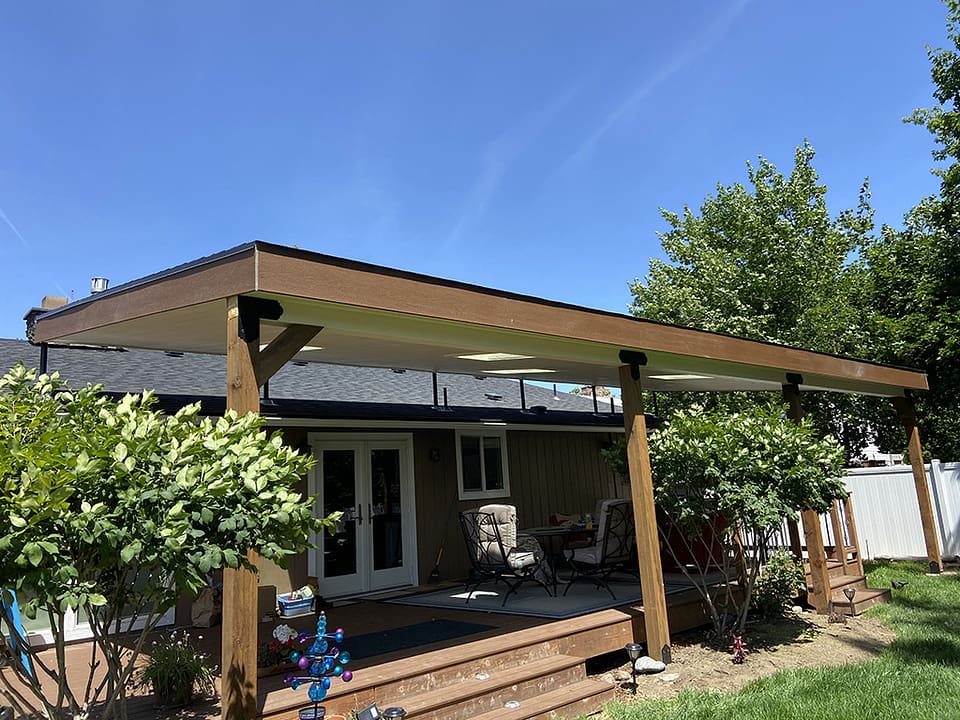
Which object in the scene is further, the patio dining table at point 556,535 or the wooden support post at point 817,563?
the patio dining table at point 556,535

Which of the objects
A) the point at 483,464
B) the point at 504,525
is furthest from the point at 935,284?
the point at 504,525

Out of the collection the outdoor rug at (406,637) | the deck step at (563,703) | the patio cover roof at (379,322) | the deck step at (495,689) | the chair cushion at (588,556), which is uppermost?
the patio cover roof at (379,322)

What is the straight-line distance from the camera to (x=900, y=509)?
39.0 feet

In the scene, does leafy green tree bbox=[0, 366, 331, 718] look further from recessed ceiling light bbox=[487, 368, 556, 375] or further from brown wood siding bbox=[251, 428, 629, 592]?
recessed ceiling light bbox=[487, 368, 556, 375]

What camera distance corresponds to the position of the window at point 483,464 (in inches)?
372

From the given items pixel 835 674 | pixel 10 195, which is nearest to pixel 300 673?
pixel 835 674

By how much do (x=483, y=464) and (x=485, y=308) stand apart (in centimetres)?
559

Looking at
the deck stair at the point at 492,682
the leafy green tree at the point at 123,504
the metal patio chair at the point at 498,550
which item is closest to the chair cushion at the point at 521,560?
the metal patio chair at the point at 498,550

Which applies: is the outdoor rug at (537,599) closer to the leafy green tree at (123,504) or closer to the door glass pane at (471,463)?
the door glass pane at (471,463)

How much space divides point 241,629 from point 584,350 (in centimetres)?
355

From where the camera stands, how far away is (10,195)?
17.8 m

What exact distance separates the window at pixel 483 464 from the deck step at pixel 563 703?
15.3 feet

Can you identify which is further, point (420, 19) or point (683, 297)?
point (683, 297)

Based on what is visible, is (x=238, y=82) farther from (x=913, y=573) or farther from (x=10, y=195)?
(x=913, y=573)
